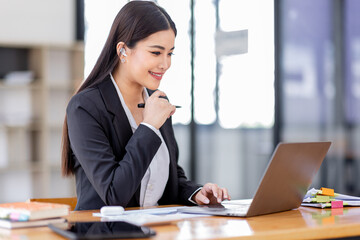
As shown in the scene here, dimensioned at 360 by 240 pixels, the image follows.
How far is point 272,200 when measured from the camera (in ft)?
5.68

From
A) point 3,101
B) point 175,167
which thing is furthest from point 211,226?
point 3,101

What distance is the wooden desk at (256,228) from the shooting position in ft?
4.48

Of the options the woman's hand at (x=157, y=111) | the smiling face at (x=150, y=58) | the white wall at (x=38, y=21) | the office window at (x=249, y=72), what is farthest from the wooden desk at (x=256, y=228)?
the white wall at (x=38, y=21)

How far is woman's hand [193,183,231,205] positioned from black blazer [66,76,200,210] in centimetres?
6

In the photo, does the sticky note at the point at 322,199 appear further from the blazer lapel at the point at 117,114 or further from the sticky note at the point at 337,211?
the blazer lapel at the point at 117,114

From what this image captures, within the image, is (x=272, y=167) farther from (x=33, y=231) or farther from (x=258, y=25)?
(x=258, y=25)

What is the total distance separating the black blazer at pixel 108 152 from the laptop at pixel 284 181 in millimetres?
234

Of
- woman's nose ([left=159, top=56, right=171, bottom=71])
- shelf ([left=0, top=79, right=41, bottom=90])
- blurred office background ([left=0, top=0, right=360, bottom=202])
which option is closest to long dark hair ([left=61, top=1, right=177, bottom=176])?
woman's nose ([left=159, top=56, right=171, bottom=71])

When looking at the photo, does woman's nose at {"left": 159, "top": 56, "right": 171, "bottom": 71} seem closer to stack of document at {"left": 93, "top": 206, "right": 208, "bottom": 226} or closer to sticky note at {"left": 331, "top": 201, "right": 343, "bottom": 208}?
stack of document at {"left": 93, "top": 206, "right": 208, "bottom": 226}

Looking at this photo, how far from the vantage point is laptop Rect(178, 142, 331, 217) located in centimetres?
163

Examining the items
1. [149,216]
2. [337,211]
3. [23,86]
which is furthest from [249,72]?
[149,216]

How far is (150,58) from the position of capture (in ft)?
7.03

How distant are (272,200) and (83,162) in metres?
0.68

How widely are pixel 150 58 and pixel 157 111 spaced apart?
26cm
